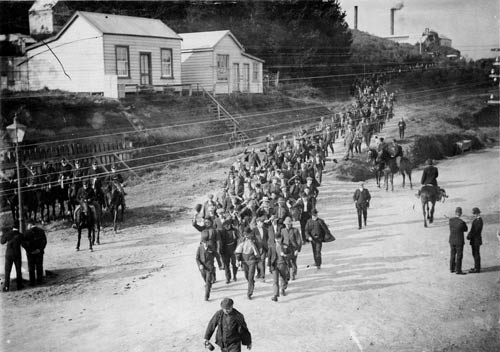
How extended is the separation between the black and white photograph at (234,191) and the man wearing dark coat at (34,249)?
0.04 m

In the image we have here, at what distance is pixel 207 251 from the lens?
11.3 metres

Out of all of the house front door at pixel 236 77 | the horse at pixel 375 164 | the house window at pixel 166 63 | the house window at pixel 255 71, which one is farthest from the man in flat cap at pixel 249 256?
the house window at pixel 255 71

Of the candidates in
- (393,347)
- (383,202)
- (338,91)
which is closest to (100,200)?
(383,202)

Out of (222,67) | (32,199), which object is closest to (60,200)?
(32,199)

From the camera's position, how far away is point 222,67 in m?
33.8

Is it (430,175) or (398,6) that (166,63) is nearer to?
(398,6)

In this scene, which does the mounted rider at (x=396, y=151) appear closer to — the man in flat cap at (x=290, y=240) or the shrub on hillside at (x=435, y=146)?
the shrub on hillside at (x=435, y=146)

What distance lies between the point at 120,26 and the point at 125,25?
0.45 m

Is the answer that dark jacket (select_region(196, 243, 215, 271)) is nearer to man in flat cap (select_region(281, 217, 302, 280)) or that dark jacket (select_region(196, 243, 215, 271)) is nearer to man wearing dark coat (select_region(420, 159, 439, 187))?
man in flat cap (select_region(281, 217, 302, 280))

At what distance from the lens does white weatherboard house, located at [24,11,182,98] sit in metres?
27.6

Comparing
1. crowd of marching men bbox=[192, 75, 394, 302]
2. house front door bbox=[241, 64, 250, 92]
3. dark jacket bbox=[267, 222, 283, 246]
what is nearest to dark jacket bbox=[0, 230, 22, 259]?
crowd of marching men bbox=[192, 75, 394, 302]

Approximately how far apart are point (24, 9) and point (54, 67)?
943 centimetres

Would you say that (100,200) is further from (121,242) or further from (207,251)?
(207,251)

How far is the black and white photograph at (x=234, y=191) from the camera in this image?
33.4 feet
